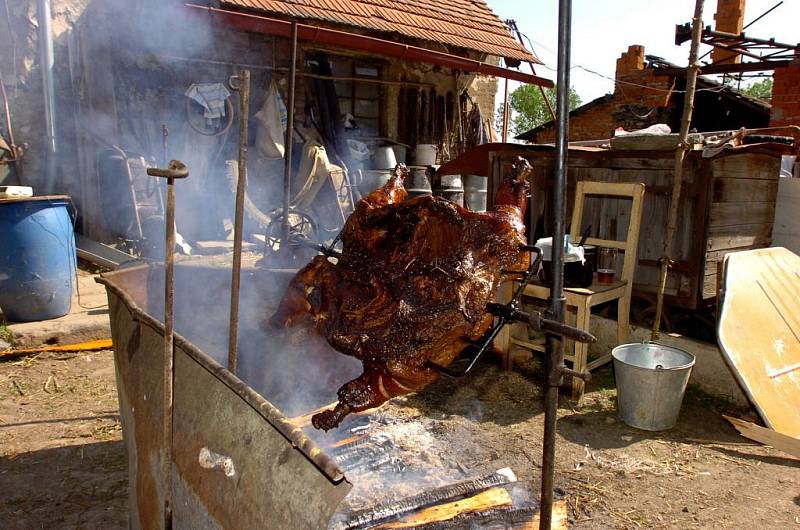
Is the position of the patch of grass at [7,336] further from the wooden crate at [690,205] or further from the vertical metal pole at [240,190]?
the wooden crate at [690,205]

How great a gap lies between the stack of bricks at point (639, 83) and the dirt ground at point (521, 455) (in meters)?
9.50

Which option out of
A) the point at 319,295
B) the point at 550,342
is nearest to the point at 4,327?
the point at 319,295

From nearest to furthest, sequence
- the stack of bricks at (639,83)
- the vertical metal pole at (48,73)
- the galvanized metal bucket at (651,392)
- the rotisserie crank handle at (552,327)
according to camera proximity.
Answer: the rotisserie crank handle at (552,327)
the galvanized metal bucket at (651,392)
the vertical metal pole at (48,73)
the stack of bricks at (639,83)

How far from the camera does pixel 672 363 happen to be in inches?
172

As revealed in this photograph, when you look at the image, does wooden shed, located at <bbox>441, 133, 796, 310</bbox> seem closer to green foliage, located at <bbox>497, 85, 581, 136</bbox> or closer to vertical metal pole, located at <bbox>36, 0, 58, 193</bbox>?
vertical metal pole, located at <bbox>36, 0, 58, 193</bbox>

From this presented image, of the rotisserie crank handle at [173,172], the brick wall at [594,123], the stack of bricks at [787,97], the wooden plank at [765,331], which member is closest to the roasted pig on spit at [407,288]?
the rotisserie crank handle at [173,172]

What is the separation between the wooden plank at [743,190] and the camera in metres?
5.10

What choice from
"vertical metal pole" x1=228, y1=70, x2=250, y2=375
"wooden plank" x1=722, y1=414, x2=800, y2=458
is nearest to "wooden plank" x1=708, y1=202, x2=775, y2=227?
"wooden plank" x1=722, y1=414, x2=800, y2=458

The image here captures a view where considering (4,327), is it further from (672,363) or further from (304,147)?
(672,363)

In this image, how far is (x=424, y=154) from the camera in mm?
10328

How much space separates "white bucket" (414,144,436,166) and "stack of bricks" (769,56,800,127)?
18.3 ft

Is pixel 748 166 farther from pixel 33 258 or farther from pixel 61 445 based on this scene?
pixel 33 258

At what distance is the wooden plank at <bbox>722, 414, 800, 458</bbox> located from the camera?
375cm

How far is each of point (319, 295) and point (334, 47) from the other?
7.74 metres
